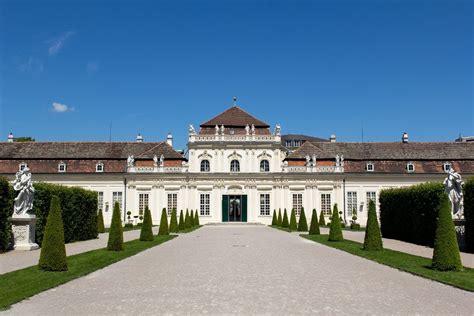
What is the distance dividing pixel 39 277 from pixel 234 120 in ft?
126

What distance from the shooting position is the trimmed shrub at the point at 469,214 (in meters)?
17.2

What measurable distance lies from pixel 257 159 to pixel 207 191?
5.55 metres

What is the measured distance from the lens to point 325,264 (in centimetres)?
1352

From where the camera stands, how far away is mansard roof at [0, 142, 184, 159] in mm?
46938

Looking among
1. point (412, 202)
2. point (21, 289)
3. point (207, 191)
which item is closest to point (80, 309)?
point (21, 289)

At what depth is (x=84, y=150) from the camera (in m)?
48.2

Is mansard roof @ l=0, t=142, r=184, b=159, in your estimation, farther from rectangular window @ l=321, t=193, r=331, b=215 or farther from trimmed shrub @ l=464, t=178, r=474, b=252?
trimmed shrub @ l=464, t=178, r=474, b=252

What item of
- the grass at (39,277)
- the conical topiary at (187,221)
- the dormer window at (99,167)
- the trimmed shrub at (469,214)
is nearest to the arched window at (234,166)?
the conical topiary at (187,221)

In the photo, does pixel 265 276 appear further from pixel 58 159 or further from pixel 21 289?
pixel 58 159

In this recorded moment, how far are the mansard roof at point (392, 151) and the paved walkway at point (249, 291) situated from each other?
34878 mm

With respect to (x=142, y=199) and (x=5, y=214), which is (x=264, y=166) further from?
(x=5, y=214)

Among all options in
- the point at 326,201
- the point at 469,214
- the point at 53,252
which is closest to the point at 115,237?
the point at 53,252

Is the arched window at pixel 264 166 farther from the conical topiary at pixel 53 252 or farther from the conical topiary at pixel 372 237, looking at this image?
the conical topiary at pixel 53 252

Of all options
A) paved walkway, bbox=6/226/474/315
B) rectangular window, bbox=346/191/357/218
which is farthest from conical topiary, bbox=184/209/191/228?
paved walkway, bbox=6/226/474/315
